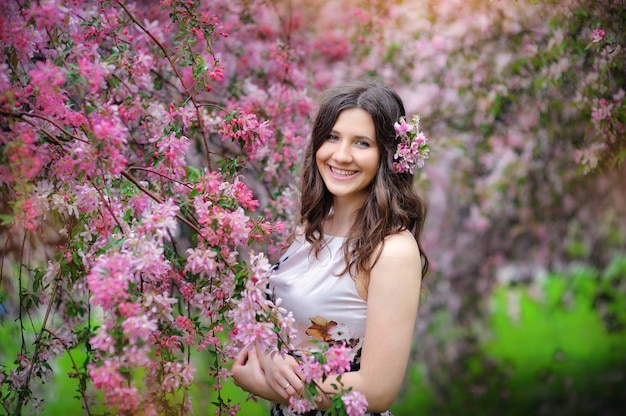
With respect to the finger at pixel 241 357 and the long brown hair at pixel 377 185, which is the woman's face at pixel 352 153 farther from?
the finger at pixel 241 357

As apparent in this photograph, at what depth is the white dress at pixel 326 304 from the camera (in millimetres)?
2186

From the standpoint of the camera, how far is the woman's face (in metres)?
2.25

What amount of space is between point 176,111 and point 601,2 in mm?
1862

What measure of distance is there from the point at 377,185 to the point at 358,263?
0.96 feet

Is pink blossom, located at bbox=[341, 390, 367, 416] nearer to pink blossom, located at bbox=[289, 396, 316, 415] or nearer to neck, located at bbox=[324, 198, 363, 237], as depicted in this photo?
pink blossom, located at bbox=[289, 396, 316, 415]

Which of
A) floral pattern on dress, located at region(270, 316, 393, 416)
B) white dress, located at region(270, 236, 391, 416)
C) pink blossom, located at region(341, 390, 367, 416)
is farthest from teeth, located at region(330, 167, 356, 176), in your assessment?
pink blossom, located at region(341, 390, 367, 416)

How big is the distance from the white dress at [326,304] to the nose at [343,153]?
0.29m

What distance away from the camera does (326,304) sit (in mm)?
2201

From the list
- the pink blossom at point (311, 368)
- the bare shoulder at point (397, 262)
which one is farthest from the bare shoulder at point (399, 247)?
the pink blossom at point (311, 368)

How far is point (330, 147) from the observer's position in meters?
2.30

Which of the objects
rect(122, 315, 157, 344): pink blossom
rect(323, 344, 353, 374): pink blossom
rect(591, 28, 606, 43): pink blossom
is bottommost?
rect(122, 315, 157, 344): pink blossom

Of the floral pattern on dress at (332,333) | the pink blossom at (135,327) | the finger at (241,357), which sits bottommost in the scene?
the pink blossom at (135,327)

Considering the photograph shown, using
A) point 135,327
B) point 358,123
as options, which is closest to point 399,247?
point 358,123

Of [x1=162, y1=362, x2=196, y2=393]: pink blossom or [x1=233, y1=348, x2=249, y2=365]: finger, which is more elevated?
[x1=233, y1=348, x2=249, y2=365]: finger
